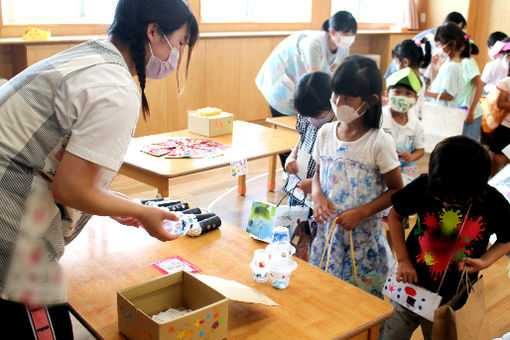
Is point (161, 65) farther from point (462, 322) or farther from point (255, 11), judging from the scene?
point (255, 11)

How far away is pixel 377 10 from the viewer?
28.9ft

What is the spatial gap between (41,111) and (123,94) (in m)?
0.19

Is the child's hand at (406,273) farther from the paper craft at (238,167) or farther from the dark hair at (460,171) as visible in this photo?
the paper craft at (238,167)

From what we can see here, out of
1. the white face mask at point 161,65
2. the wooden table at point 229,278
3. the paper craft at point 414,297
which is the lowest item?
the paper craft at point 414,297

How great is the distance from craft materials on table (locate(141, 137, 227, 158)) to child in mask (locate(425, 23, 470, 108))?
222 centimetres

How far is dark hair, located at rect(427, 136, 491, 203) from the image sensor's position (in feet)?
5.51

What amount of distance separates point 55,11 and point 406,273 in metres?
4.59

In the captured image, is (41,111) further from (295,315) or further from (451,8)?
(451,8)

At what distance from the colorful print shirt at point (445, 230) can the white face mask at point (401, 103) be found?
127 cm

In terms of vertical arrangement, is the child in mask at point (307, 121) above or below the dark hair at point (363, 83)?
below

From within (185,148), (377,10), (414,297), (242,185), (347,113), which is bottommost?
(242,185)

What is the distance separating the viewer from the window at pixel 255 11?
6570mm

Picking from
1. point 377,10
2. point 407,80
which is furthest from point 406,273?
point 377,10

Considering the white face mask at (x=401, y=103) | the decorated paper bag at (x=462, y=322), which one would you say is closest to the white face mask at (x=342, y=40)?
the white face mask at (x=401, y=103)
